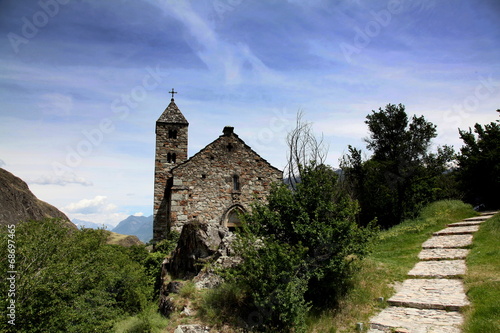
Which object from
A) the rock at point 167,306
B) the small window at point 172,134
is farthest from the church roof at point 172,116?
the rock at point 167,306

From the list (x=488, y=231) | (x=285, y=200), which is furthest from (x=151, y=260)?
(x=488, y=231)

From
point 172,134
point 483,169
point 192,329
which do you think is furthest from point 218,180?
point 483,169

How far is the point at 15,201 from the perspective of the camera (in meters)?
42.6

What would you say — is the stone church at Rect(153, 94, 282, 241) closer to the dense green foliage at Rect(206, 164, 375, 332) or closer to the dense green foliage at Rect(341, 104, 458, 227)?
the dense green foliage at Rect(341, 104, 458, 227)

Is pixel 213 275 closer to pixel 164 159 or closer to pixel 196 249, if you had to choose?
pixel 196 249

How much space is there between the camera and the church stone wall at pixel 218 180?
2048 centimetres

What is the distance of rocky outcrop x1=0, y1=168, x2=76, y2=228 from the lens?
124 ft

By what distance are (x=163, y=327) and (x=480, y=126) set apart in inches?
978

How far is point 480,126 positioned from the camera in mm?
24062

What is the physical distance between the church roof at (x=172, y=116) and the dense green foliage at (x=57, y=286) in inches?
543

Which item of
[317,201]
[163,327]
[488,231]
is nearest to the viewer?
[163,327]

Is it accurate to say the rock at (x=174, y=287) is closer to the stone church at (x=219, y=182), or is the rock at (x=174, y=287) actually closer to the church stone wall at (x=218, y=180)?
the stone church at (x=219, y=182)

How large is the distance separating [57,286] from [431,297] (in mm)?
11014

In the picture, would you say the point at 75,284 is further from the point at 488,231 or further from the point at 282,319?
the point at 488,231
